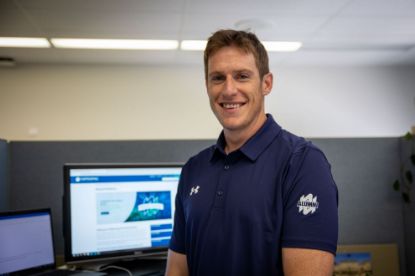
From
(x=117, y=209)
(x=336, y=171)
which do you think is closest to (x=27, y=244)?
(x=117, y=209)

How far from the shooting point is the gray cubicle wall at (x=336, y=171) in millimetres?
1548

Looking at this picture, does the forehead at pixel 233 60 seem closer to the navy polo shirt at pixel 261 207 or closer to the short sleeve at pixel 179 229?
the navy polo shirt at pixel 261 207

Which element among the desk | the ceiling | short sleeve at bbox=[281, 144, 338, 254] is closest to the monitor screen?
the desk

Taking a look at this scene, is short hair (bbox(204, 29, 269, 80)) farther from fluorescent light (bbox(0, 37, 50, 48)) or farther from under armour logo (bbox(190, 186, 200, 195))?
fluorescent light (bbox(0, 37, 50, 48))

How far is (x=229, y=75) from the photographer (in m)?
0.89

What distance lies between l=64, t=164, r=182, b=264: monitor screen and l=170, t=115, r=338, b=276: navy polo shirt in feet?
1.68

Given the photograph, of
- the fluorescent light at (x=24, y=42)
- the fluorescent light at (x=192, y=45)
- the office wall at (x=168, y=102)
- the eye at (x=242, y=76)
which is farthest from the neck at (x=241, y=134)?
the office wall at (x=168, y=102)

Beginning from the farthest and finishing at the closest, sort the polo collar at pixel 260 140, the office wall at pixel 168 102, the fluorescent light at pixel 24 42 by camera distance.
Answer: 1. the office wall at pixel 168 102
2. the fluorescent light at pixel 24 42
3. the polo collar at pixel 260 140

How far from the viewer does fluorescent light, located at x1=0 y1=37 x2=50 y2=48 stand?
133 inches

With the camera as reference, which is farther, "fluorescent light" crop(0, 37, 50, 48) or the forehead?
"fluorescent light" crop(0, 37, 50, 48)

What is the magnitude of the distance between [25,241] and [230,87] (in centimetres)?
85

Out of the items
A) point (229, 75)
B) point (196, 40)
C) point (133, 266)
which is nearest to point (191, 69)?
point (196, 40)

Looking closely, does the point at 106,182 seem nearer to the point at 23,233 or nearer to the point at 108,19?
the point at 23,233

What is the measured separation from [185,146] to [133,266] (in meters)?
0.50
